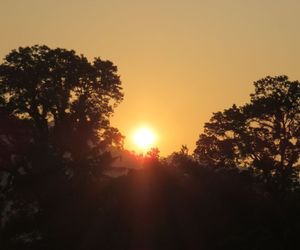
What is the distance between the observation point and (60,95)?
54.3 m

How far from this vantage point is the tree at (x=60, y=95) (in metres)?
53.6

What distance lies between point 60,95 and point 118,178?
19.6m

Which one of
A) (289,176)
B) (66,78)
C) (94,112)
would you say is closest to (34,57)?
(66,78)

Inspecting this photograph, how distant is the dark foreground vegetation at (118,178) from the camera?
33.1 meters

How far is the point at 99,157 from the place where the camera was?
162ft

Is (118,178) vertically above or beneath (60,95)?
beneath

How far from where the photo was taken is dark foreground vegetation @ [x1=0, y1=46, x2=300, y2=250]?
3309cm

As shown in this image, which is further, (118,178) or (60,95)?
(60,95)

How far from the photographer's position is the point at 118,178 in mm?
36469

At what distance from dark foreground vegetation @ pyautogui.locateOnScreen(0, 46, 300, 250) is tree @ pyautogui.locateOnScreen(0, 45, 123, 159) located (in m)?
0.09

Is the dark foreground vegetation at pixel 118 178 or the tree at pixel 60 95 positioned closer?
the dark foreground vegetation at pixel 118 178

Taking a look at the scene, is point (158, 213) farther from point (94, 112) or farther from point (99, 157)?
point (94, 112)

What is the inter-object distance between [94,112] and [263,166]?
651 inches

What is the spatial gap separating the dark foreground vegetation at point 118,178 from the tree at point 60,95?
91 mm
